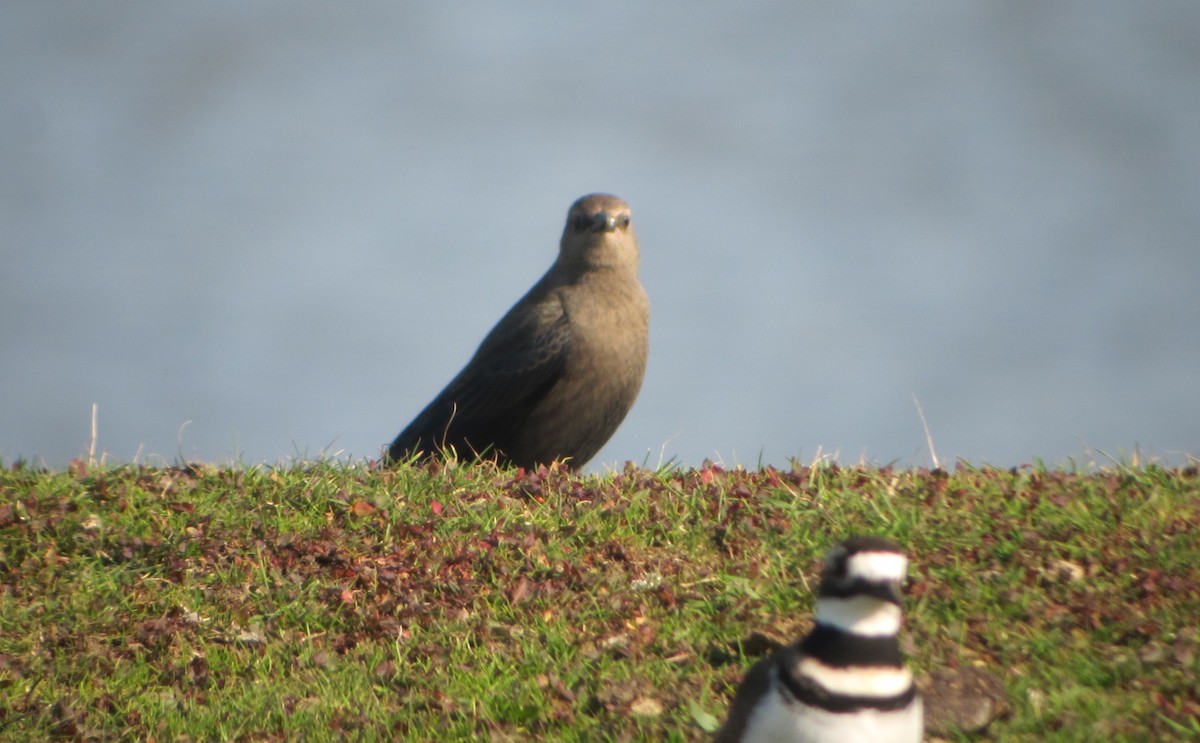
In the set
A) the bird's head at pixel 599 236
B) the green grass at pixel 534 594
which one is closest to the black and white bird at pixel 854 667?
the green grass at pixel 534 594

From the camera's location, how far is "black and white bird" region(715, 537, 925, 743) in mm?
3553

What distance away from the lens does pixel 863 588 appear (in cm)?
354

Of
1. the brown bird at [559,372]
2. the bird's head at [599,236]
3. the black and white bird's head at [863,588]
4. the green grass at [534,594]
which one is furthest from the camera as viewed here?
the bird's head at [599,236]

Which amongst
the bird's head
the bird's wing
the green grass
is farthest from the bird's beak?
the green grass

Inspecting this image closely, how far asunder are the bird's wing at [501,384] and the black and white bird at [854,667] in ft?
17.0

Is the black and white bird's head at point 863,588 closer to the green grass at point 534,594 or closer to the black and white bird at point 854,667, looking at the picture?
the black and white bird at point 854,667

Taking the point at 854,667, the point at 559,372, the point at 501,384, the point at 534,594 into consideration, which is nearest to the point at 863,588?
the point at 854,667

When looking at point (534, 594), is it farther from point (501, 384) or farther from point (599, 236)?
point (599, 236)

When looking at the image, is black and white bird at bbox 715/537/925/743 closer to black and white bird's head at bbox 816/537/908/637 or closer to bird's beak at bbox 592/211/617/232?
black and white bird's head at bbox 816/537/908/637

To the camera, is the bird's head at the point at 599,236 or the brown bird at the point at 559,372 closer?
the brown bird at the point at 559,372

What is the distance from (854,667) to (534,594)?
2.52 m

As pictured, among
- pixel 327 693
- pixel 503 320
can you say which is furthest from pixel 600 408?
pixel 327 693

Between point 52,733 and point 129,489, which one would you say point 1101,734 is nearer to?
point 52,733

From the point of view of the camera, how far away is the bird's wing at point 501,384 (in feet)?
29.0
